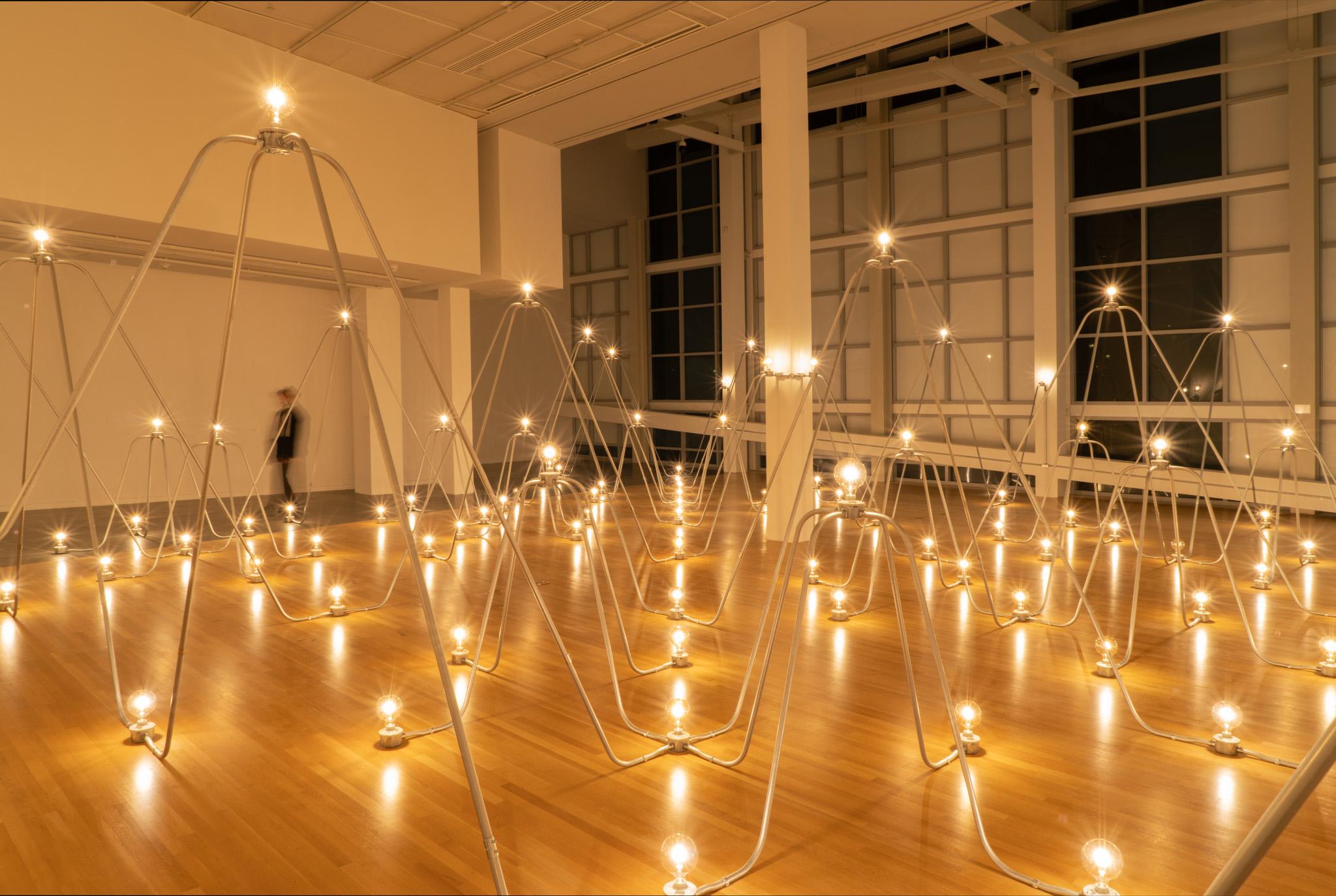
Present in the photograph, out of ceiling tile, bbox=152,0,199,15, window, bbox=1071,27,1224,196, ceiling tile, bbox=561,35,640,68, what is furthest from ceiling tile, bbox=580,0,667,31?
window, bbox=1071,27,1224,196

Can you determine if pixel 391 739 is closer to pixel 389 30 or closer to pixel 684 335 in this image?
pixel 389 30

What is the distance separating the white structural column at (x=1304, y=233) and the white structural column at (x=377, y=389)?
11.4m

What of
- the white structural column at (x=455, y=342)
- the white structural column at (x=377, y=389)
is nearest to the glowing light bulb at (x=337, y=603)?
the white structural column at (x=455, y=342)

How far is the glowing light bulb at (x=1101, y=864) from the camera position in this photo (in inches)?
99.0

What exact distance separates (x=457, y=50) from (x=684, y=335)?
9673 millimetres

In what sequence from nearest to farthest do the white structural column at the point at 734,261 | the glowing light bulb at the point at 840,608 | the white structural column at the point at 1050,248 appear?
the glowing light bulb at the point at 840,608 → the white structural column at the point at 1050,248 → the white structural column at the point at 734,261

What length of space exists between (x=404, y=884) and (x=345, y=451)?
12236mm

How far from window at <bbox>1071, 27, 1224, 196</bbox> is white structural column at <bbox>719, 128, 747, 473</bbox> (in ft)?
19.4

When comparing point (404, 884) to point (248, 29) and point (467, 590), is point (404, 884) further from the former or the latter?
point (248, 29)

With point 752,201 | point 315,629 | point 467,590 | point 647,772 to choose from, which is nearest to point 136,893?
point 647,772

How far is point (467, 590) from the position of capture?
22.1 ft

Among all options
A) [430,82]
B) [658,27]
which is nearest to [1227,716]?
[658,27]

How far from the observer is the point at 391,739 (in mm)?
3727

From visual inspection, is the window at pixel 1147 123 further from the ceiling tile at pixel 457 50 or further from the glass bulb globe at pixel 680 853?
the glass bulb globe at pixel 680 853
